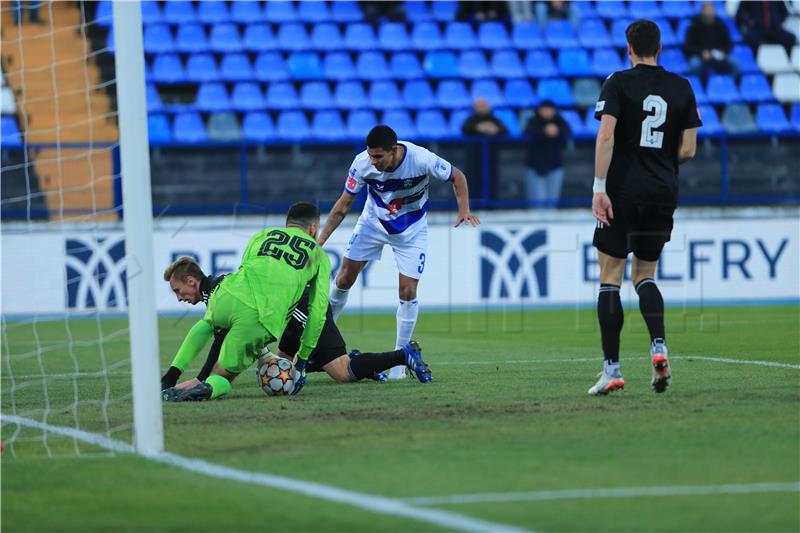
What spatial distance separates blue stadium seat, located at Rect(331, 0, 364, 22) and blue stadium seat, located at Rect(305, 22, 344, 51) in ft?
1.15

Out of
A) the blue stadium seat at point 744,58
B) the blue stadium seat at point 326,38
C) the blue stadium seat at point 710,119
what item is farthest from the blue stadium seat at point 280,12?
the blue stadium seat at point 744,58

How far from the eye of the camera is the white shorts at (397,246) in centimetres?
974

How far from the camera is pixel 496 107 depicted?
69.3 feet

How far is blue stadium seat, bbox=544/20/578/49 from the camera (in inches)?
902

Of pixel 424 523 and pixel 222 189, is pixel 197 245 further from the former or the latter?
pixel 424 523

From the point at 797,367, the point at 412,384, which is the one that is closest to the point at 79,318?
the point at 412,384

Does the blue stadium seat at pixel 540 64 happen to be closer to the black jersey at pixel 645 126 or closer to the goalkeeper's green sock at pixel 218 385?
the black jersey at pixel 645 126

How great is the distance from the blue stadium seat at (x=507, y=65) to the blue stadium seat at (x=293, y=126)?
3.59 m

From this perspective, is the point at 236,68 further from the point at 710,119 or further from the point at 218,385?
the point at 218,385

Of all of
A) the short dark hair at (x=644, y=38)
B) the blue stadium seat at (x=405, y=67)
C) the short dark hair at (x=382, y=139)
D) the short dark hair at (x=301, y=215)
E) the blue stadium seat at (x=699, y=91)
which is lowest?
the short dark hair at (x=301, y=215)

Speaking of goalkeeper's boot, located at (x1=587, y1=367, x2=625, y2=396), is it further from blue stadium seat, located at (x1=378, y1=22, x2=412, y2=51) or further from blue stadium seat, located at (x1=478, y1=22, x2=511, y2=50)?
blue stadium seat, located at (x1=478, y1=22, x2=511, y2=50)

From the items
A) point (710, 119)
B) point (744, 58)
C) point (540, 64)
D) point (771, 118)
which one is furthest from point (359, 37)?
point (771, 118)

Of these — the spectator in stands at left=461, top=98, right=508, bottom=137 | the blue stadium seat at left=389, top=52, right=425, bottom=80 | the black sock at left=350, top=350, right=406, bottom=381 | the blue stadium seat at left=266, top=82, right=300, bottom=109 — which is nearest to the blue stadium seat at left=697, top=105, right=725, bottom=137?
the spectator in stands at left=461, top=98, right=508, bottom=137

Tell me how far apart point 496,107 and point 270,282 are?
44.2 ft
